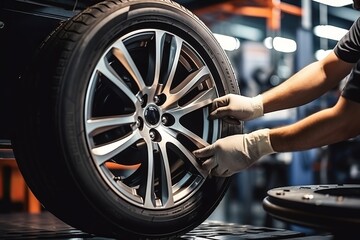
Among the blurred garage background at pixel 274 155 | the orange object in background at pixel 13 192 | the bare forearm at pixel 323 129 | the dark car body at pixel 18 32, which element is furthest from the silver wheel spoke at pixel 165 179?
Answer: the orange object in background at pixel 13 192

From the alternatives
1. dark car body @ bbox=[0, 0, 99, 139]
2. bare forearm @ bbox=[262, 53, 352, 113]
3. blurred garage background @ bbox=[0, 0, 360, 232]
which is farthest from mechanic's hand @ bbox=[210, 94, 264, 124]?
blurred garage background @ bbox=[0, 0, 360, 232]

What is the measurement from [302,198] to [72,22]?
31.5 inches

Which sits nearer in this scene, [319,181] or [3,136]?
[3,136]

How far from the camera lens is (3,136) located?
5.44 ft

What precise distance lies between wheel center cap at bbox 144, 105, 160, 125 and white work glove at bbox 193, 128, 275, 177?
0.18 metres

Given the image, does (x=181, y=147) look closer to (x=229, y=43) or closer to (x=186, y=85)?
(x=186, y=85)

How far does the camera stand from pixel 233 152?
1638mm

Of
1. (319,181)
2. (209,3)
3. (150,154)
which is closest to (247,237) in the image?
(150,154)

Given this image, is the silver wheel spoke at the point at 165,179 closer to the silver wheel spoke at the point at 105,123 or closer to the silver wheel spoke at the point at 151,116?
the silver wheel spoke at the point at 151,116

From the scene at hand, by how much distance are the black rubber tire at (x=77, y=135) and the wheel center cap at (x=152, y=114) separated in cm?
24

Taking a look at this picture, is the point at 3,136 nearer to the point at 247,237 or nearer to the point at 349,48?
the point at 247,237

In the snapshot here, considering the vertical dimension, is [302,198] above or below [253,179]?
above

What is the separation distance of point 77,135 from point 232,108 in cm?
58

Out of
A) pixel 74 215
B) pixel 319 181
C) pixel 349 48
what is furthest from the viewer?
pixel 319 181
